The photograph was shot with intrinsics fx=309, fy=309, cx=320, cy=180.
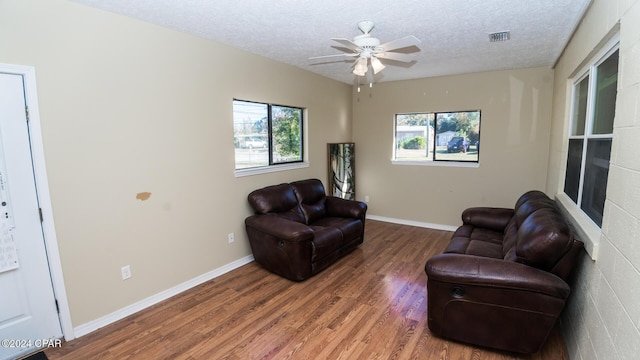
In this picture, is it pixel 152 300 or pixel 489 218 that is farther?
pixel 489 218

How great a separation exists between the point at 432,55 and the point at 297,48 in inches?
65.4

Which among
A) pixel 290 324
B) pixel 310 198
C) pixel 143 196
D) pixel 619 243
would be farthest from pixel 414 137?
pixel 143 196

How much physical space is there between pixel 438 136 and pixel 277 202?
3.08 metres

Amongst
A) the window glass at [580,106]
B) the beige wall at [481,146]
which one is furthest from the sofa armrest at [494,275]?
the beige wall at [481,146]

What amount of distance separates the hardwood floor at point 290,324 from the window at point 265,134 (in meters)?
1.45

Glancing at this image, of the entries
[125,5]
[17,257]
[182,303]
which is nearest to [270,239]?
[182,303]

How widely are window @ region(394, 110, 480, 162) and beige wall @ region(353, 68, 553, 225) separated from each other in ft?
0.42

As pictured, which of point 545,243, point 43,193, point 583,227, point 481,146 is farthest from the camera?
point 481,146

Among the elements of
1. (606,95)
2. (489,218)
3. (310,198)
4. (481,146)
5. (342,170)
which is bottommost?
(489,218)

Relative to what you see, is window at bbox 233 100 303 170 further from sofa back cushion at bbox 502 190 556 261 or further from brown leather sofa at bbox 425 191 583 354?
sofa back cushion at bbox 502 190 556 261

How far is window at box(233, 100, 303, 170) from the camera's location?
12.5 feet

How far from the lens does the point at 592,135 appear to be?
96.8 inches

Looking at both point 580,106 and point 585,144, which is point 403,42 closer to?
point 585,144

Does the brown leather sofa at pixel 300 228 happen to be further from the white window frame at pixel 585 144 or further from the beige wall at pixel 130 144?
the white window frame at pixel 585 144
